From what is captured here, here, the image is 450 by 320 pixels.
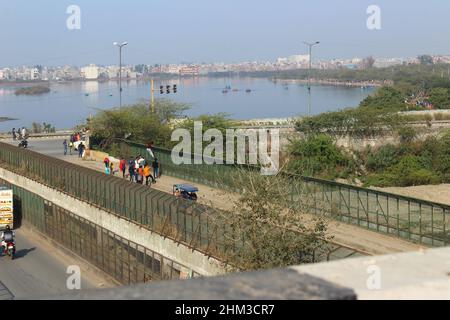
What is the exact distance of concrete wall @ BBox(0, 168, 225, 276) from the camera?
16.3 metres

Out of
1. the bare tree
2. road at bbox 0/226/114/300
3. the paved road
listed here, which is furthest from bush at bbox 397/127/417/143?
the bare tree

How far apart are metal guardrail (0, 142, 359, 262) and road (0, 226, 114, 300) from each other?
7.62 ft

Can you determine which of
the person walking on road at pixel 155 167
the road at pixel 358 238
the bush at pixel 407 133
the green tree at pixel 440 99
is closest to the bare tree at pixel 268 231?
the road at pixel 358 238

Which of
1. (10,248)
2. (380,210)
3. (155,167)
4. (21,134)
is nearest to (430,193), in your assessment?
(155,167)

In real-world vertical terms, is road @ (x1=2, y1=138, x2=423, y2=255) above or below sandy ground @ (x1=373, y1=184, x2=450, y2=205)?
above

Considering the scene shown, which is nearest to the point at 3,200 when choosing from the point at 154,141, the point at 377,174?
the point at 154,141

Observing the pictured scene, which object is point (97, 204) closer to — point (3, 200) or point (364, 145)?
point (3, 200)

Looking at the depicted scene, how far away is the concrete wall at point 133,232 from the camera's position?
16297 millimetres

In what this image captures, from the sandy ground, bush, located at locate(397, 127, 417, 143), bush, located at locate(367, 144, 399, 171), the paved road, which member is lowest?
the paved road

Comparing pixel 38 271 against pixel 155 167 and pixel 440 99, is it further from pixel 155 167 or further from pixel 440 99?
pixel 440 99

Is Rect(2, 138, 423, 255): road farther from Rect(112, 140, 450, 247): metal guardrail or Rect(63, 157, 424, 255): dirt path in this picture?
Rect(112, 140, 450, 247): metal guardrail

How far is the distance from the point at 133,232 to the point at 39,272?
428cm

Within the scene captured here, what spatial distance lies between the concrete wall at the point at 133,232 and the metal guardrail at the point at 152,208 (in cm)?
17

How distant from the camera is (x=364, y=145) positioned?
2019 inches
